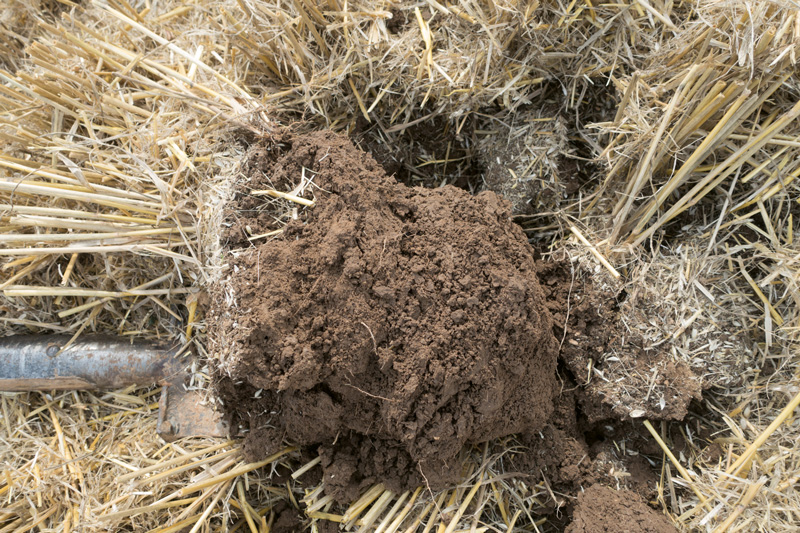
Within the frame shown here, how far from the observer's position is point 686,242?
1.86 metres

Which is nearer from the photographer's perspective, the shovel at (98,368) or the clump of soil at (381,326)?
the clump of soil at (381,326)

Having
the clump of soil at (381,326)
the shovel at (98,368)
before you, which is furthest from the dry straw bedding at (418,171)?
the clump of soil at (381,326)

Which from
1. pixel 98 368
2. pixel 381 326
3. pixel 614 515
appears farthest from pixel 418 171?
pixel 98 368

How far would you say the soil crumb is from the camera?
166cm

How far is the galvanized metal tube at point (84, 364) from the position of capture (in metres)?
2.12

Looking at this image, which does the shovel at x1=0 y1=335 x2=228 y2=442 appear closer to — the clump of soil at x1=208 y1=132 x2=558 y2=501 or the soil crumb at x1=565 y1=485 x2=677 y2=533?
the clump of soil at x1=208 y1=132 x2=558 y2=501

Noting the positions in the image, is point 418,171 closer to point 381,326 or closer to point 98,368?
point 381,326

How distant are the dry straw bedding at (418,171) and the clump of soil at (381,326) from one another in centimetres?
21

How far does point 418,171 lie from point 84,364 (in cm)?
173

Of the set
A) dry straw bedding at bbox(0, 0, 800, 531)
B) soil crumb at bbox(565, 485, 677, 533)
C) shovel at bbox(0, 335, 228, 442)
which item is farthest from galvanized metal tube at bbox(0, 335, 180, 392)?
soil crumb at bbox(565, 485, 677, 533)

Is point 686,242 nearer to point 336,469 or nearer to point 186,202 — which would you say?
point 336,469

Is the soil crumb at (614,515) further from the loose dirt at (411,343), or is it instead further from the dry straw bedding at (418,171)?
the dry straw bedding at (418,171)

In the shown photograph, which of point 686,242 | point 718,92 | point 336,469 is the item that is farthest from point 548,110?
point 336,469

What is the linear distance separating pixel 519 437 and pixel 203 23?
7.68ft
